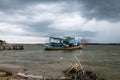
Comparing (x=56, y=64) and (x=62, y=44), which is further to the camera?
(x=62, y=44)

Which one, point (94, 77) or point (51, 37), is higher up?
point (51, 37)

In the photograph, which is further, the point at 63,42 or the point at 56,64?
the point at 63,42

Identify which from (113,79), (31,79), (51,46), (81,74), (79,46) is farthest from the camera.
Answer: (79,46)

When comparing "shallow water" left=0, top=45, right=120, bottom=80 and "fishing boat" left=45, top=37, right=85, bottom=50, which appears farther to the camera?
"fishing boat" left=45, top=37, right=85, bottom=50

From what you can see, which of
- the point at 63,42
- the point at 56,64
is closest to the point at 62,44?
the point at 63,42

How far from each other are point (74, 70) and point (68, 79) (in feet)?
11.8

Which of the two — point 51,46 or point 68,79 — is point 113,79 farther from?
point 51,46

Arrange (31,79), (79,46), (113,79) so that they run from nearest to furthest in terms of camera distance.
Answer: (31,79)
(113,79)
(79,46)

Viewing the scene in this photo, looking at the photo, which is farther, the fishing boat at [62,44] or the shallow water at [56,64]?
the fishing boat at [62,44]

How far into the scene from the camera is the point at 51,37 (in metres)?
96.2

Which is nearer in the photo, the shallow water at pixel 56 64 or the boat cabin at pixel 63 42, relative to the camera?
the shallow water at pixel 56 64

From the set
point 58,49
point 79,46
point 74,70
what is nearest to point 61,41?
point 58,49

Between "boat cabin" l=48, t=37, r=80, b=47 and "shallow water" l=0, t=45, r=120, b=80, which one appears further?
"boat cabin" l=48, t=37, r=80, b=47

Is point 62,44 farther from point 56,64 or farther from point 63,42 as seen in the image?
point 56,64
